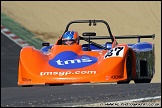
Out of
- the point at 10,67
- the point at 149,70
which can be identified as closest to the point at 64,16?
the point at 10,67

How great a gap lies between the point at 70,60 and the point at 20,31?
14.5 meters

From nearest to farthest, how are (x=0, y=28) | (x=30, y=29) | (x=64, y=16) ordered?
(x=0, y=28) < (x=30, y=29) < (x=64, y=16)

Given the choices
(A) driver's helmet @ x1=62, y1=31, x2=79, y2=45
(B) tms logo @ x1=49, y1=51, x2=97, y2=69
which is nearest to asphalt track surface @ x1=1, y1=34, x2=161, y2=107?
(B) tms logo @ x1=49, y1=51, x2=97, y2=69

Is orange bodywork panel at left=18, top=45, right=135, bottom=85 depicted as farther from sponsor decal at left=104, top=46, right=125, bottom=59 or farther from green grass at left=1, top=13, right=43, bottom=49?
green grass at left=1, top=13, right=43, bottom=49

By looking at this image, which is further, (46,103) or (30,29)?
(30,29)

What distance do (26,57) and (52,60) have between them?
0.54 metres

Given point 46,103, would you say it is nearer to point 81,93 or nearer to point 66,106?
point 66,106

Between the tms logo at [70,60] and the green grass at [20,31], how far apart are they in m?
11.2

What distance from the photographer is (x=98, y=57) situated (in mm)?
13695

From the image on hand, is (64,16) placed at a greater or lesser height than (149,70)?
greater

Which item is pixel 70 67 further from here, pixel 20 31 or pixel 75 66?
pixel 20 31

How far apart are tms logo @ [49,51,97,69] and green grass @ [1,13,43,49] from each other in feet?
36.8

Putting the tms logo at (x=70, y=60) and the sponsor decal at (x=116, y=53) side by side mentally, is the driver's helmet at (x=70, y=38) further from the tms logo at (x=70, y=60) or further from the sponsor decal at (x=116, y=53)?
the sponsor decal at (x=116, y=53)

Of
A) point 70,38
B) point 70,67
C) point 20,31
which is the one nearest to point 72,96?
point 70,67
